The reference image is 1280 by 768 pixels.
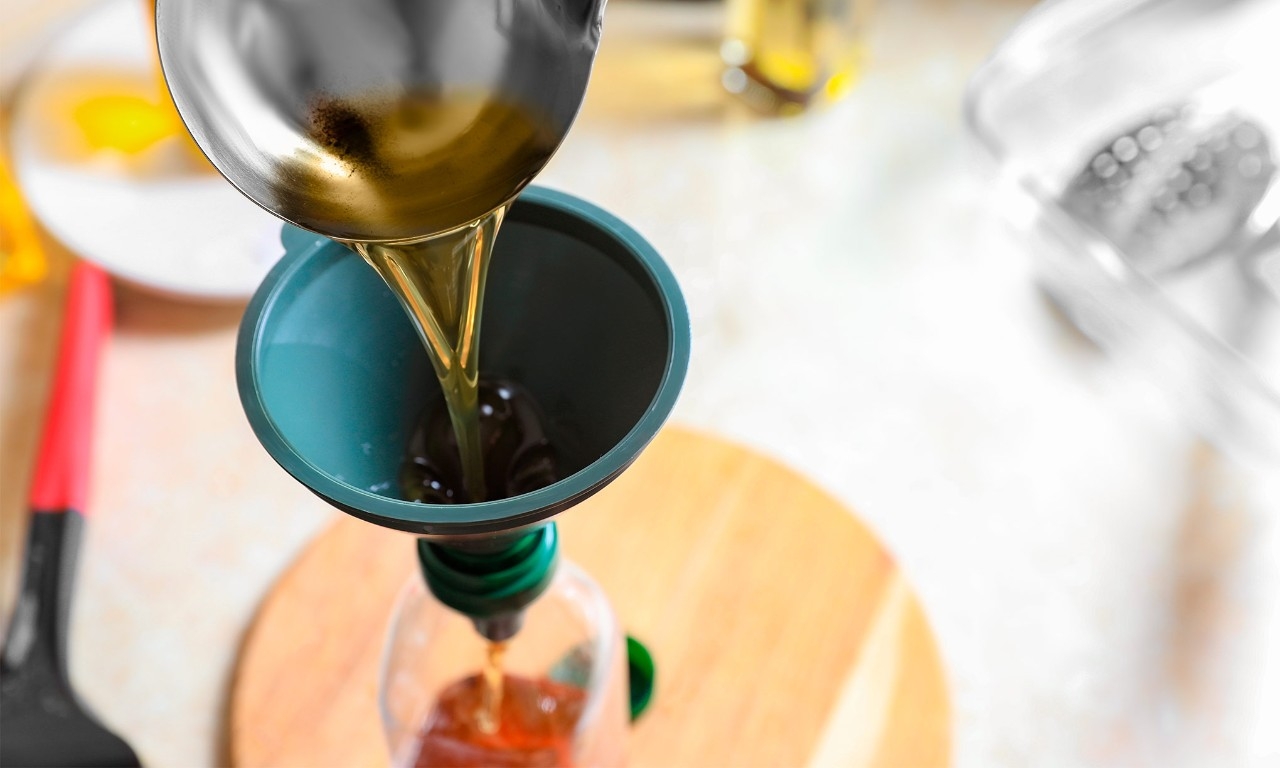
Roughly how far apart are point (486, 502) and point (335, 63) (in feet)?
0.45

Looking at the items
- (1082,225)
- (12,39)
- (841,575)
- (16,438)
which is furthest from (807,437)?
(12,39)

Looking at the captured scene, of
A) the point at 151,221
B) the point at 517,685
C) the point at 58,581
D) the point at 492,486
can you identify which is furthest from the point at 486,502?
the point at 151,221

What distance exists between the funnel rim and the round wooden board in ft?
0.83

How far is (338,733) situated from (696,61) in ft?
1.76

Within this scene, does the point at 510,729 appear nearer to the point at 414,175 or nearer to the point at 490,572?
the point at 490,572

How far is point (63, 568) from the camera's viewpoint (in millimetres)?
646

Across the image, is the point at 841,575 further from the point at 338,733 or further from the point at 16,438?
the point at 16,438

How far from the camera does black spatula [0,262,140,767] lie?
586 millimetres

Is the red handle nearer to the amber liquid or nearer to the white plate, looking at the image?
the white plate

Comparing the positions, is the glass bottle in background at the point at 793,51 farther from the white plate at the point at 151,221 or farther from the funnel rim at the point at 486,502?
the funnel rim at the point at 486,502

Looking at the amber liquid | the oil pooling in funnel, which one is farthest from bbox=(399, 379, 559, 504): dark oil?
the amber liquid

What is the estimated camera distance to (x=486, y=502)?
16.1 inches

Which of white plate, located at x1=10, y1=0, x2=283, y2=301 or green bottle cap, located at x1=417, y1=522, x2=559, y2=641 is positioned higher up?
white plate, located at x1=10, y1=0, x2=283, y2=301

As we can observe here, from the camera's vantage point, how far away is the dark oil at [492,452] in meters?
0.48
